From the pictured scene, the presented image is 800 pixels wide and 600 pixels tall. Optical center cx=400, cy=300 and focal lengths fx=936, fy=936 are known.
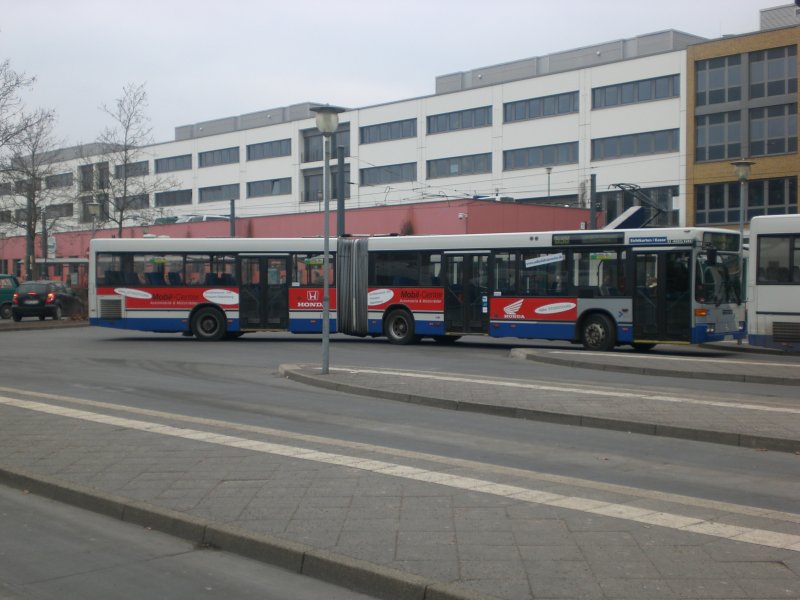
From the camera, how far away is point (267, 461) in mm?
8797

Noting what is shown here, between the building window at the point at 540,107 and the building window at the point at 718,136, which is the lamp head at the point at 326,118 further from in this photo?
the building window at the point at 540,107

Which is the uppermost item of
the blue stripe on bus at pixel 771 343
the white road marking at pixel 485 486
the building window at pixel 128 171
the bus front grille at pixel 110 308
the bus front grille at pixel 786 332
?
the building window at pixel 128 171

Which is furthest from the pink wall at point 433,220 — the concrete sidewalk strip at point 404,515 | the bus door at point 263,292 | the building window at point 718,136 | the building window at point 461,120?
the concrete sidewalk strip at point 404,515

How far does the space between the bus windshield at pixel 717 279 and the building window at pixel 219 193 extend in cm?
5544

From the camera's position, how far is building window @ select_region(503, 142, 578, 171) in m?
56.1

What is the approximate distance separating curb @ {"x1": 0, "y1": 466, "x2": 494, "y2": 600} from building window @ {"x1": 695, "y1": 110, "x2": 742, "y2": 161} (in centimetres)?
4764

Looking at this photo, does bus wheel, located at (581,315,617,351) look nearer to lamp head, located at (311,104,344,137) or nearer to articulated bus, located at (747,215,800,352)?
articulated bus, located at (747,215,800,352)

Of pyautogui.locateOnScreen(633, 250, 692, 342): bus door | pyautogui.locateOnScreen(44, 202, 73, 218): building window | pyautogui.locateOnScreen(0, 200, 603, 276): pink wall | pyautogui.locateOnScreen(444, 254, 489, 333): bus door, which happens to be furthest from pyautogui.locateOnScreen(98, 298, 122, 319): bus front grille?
pyautogui.locateOnScreen(44, 202, 73, 218): building window

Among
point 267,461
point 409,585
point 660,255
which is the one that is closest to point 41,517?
point 267,461

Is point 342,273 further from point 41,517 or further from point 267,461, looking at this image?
point 41,517

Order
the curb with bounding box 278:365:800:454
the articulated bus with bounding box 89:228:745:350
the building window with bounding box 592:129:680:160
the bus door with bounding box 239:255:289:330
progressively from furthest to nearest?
the building window with bounding box 592:129:680:160, the bus door with bounding box 239:255:289:330, the articulated bus with bounding box 89:228:745:350, the curb with bounding box 278:365:800:454

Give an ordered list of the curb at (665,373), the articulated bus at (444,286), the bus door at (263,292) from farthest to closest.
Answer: the bus door at (263,292)
the articulated bus at (444,286)
the curb at (665,373)

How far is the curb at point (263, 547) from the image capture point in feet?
17.1

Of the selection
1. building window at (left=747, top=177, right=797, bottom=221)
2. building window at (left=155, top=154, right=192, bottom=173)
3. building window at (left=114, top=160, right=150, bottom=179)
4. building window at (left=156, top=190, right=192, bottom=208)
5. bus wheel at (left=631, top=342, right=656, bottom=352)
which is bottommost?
bus wheel at (left=631, top=342, right=656, bottom=352)
